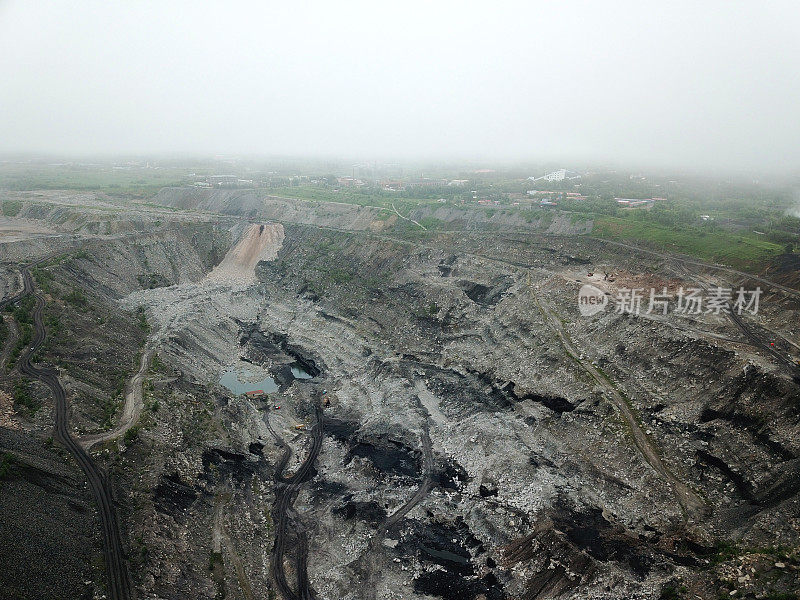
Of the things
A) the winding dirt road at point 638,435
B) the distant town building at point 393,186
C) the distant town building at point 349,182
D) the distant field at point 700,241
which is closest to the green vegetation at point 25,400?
the winding dirt road at point 638,435

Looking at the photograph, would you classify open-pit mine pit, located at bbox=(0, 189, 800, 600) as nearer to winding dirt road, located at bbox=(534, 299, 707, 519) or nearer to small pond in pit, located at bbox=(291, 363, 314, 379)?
winding dirt road, located at bbox=(534, 299, 707, 519)

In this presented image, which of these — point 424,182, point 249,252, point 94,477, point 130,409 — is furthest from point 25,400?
point 424,182

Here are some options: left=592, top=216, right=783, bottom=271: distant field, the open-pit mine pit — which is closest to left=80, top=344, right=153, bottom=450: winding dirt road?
the open-pit mine pit

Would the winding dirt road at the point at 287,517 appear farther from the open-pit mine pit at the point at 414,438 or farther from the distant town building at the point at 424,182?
the distant town building at the point at 424,182

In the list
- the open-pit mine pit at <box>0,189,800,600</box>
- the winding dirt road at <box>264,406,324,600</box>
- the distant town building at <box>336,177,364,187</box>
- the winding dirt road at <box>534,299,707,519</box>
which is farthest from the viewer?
the distant town building at <box>336,177,364,187</box>

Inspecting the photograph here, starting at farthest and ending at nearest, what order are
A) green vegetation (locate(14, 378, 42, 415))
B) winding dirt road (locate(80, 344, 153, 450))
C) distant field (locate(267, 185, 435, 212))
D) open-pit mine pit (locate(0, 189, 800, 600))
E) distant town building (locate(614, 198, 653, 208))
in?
distant field (locate(267, 185, 435, 212)), distant town building (locate(614, 198, 653, 208)), green vegetation (locate(14, 378, 42, 415)), winding dirt road (locate(80, 344, 153, 450)), open-pit mine pit (locate(0, 189, 800, 600))

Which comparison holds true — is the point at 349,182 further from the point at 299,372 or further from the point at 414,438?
the point at 414,438
